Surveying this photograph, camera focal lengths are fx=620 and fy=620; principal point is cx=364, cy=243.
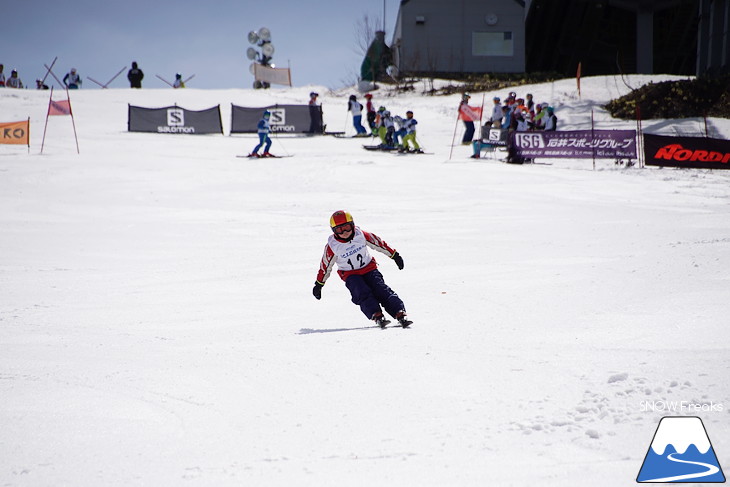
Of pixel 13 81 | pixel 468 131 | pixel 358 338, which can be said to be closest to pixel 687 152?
pixel 468 131

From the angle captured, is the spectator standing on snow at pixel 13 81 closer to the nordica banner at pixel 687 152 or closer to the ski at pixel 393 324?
the nordica banner at pixel 687 152

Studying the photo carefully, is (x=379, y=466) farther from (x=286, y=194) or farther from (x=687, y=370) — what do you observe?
(x=286, y=194)

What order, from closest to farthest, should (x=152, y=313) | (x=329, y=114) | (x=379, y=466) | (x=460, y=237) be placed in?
(x=379, y=466) < (x=152, y=313) < (x=460, y=237) < (x=329, y=114)

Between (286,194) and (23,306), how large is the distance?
9.72 m

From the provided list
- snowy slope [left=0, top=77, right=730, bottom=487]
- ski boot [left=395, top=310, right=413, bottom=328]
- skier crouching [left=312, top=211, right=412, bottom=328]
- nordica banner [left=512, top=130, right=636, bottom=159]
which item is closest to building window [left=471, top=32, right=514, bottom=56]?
nordica banner [left=512, top=130, right=636, bottom=159]

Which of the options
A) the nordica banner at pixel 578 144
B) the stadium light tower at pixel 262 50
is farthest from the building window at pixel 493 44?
the nordica banner at pixel 578 144

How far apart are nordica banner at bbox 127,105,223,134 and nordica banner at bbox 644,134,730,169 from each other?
58.6ft

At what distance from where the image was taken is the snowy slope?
128 inches

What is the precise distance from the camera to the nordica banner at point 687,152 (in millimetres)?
17656

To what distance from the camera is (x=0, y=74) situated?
37406 mm

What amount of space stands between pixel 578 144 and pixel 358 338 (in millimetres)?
16208

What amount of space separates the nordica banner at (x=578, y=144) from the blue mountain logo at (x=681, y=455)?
17474mm

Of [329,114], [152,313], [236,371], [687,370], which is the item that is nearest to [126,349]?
[236,371]

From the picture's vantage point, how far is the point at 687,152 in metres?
18.1
